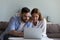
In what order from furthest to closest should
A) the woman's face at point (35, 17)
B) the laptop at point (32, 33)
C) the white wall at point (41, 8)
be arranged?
the white wall at point (41, 8) → the woman's face at point (35, 17) → the laptop at point (32, 33)

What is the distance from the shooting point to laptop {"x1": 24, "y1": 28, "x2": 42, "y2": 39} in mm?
1925

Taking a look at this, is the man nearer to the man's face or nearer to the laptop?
the man's face

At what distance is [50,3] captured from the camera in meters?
5.12

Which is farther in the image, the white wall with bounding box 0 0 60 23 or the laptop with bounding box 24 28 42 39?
the white wall with bounding box 0 0 60 23

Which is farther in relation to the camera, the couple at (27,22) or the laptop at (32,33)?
the couple at (27,22)

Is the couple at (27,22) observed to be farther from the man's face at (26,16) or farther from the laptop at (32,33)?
the laptop at (32,33)

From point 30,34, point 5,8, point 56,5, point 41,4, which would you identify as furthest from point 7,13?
point 30,34

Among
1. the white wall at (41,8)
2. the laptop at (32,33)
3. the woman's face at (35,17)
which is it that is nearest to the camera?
the laptop at (32,33)

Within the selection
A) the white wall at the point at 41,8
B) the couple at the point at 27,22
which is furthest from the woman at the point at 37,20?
the white wall at the point at 41,8

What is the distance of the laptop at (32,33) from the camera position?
Result: 6.31ft

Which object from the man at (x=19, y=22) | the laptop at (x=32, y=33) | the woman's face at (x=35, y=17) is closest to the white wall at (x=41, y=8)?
the man at (x=19, y=22)

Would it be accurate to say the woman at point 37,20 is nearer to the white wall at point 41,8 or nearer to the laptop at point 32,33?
the laptop at point 32,33

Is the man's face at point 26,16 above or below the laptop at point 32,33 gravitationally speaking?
above

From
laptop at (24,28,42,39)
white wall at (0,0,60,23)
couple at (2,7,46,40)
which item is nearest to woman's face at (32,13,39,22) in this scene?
couple at (2,7,46,40)
